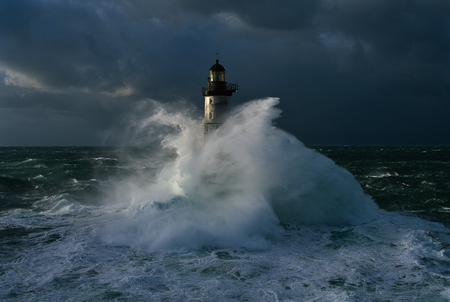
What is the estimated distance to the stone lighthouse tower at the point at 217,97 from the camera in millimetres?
18625

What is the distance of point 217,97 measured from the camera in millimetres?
18719

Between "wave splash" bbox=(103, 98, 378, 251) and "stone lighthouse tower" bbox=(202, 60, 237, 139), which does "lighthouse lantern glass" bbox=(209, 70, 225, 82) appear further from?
"wave splash" bbox=(103, 98, 378, 251)

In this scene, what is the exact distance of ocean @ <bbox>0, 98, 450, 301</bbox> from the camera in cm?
689

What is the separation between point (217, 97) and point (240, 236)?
34.0 ft

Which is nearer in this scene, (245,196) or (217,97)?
(245,196)

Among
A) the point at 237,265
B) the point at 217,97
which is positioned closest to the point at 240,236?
the point at 237,265

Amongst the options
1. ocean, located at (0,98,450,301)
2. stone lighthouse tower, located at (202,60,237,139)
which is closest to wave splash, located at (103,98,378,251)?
ocean, located at (0,98,450,301)

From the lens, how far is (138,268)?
25.9ft

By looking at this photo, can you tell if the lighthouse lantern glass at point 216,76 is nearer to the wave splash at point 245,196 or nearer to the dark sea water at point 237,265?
the wave splash at point 245,196

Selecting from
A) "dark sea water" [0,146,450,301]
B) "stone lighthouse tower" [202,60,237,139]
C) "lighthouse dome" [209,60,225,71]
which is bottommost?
"dark sea water" [0,146,450,301]

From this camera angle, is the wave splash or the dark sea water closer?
the dark sea water

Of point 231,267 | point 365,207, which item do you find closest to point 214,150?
point 365,207

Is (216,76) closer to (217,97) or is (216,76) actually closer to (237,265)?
(217,97)

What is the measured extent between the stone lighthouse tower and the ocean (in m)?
1.93
